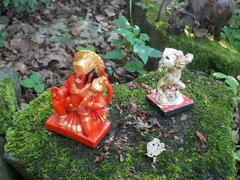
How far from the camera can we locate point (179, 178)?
237 cm

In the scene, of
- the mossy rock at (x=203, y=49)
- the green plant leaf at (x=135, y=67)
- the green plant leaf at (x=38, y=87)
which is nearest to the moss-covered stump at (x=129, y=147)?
the green plant leaf at (x=38, y=87)

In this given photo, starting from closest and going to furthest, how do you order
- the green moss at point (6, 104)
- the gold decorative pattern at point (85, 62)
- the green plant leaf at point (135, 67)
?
the gold decorative pattern at point (85, 62) → the green moss at point (6, 104) → the green plant leaf at point (135, 67)

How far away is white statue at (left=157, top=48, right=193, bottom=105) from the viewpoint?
8.40 ft

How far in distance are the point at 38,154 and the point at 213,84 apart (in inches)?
58.4

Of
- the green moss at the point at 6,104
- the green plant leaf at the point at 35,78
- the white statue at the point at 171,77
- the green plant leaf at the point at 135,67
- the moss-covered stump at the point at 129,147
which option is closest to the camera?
the moss-covered stump at the point at 129,147

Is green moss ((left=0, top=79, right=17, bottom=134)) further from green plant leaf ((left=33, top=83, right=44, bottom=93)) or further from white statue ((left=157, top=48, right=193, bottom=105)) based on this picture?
white statue ((left=157, top=48, right=193, bottom=105))

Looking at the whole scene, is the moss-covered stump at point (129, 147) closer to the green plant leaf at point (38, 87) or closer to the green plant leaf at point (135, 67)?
the green plant leaf at point (38, 87)

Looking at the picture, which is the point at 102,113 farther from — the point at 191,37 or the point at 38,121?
the point at 191,37

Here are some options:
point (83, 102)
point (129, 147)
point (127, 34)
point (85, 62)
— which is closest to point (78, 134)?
point (83, 102)

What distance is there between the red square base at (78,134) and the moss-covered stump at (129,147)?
0.13 ft

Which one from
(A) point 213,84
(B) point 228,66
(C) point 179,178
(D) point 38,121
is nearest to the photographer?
(C) point 179,178

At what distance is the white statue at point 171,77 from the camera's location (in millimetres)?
2561

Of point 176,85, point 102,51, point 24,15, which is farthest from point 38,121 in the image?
point 24,15

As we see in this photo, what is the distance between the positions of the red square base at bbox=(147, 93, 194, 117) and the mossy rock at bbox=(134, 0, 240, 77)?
1.11m
